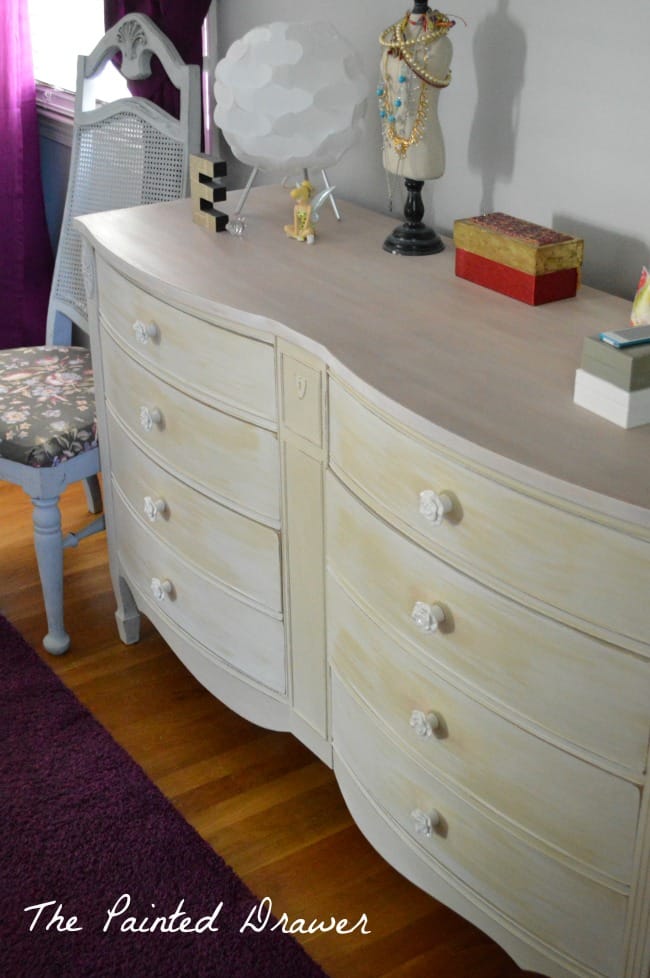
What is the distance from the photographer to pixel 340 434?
1554mm

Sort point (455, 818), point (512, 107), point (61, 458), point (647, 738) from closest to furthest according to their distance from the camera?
1. point (647, 738)
2. point (455, 818)
3. point (512, 107)
4. point (61, 458)

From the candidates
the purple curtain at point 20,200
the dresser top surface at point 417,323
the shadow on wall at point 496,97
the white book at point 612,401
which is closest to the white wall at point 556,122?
the shadow on wall at point 496,97

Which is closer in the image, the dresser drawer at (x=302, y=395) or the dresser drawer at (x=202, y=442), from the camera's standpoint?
the dresser drawer at (x=302, y=395)

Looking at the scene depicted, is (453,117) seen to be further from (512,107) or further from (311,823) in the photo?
(311,823)

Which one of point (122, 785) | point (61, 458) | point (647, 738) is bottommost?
point (122, 785)

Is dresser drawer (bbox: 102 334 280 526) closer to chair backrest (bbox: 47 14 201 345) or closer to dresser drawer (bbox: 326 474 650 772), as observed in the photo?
dresser drawer (bbox: 326 474 650 772)

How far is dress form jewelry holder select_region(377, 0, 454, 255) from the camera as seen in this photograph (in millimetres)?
1751

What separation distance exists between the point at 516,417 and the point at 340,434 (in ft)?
1.01

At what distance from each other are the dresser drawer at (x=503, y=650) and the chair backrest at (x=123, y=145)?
1.16 metres

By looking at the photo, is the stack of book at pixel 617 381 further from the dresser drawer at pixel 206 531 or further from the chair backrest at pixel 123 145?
the chair backrest at pixel 123 145

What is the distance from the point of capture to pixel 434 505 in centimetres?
134

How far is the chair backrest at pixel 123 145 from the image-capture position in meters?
2.43

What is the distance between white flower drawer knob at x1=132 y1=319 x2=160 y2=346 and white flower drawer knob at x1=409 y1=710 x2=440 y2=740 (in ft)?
2.44

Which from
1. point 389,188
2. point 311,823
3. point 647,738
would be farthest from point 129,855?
point 389,188
